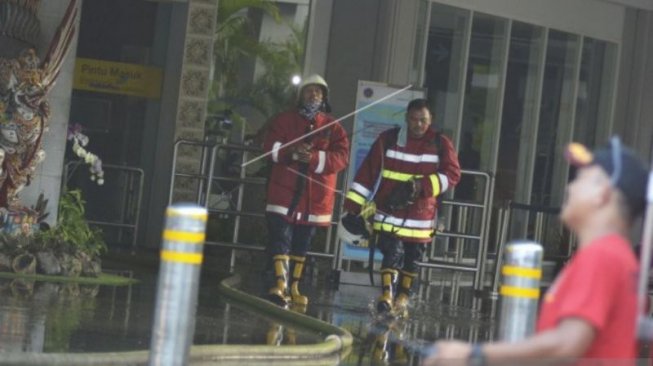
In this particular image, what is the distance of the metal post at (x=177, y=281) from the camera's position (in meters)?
7.71

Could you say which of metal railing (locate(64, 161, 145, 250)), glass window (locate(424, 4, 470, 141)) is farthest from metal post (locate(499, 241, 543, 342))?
metal railing (locate(64, 161, 145, 250))

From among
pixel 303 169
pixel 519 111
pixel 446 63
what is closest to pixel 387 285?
pixel 303 169

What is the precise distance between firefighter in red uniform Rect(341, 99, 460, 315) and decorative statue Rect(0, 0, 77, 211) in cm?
304

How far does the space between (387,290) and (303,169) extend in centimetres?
139

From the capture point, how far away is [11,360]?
31.3 feet

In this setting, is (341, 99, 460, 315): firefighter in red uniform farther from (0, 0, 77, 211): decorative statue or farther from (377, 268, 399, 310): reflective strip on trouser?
(0, 0, 77, 211): decorative statue

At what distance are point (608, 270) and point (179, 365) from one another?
125 inches

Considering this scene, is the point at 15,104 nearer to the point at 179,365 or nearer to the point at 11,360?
the point at 11,360

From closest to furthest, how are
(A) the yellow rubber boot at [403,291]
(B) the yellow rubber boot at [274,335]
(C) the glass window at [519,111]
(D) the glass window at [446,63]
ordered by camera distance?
(B) the yellow rubber boot at [274,335]
(A) the yellow rubber boot at [403,291]
(D) the glass window at [446,63]
(C) the glass window at [519,111]

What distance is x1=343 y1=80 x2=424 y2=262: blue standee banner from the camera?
59.4 feet

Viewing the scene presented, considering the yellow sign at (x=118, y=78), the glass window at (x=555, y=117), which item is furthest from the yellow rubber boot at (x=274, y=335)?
the glass window at (x=555, y=117)

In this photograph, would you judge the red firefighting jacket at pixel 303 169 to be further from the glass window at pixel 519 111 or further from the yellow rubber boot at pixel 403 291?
the glass window at pixel 519 111

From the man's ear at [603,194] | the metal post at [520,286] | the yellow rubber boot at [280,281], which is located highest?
the man's ear at [603,194]

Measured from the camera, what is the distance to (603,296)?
5.05 metres
